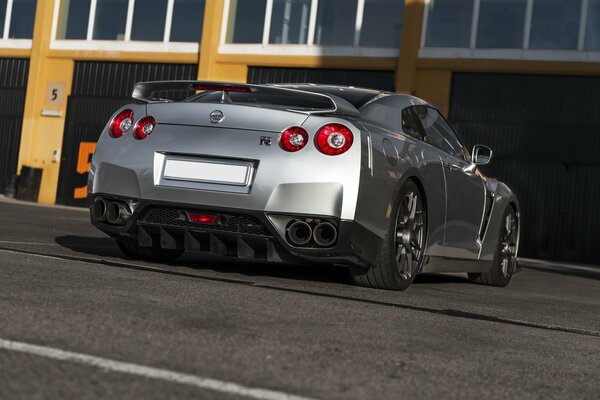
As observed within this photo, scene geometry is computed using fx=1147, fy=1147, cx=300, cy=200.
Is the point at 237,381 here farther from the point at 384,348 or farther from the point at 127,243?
the point at 127,243

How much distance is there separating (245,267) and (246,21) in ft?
63.2

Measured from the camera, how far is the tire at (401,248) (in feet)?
21.9

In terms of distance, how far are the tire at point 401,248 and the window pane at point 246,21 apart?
1953 cm

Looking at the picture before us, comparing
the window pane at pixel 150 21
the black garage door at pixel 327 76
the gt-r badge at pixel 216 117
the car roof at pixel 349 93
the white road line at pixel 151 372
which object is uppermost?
the window pane at pixel 150 21

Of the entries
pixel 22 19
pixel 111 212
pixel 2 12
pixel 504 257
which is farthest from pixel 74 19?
pixel 111 212

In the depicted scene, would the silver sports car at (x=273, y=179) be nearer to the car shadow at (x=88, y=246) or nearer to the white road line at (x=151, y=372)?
the car shadow at (x=88, y=246)

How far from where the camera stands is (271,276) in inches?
283

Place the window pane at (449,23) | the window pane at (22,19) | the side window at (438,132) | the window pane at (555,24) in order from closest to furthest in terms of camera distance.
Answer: the side window at (438,132)
the window pane at (555,24)
the window pane at (449,23)
the window pane at (22,19)

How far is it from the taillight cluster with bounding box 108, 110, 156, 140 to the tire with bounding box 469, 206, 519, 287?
3.33 meters

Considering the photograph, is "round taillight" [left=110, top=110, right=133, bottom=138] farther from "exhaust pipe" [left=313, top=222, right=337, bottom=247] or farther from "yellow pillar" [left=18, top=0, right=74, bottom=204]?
"yellow pillar" [left=18, top=0, right=74, bottom=204]

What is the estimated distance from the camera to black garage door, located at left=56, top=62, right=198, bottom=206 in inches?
1080

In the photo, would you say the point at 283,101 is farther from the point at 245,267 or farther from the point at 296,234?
the point at 245,267

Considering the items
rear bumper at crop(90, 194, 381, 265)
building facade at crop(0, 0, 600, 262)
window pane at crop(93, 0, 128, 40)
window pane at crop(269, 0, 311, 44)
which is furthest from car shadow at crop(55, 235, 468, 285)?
window pane at crop(93, 0, 128, 40)

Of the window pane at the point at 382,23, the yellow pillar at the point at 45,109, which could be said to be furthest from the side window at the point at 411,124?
the yellow pillar at the point at 45,109
